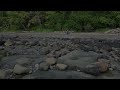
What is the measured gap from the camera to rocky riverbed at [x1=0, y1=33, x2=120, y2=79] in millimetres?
3789

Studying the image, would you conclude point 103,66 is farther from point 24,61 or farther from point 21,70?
point 24,61

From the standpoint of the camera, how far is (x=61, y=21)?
7883 mm

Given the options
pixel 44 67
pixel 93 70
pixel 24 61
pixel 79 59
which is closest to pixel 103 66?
pixel 93 70

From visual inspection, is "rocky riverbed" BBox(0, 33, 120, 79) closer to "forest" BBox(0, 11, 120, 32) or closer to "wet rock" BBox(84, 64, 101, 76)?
"wet rock" BBox(84, 64, 101, 76)

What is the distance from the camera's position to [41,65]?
409 cm

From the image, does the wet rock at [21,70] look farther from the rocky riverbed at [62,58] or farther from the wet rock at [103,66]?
the wet rock at [103,66]

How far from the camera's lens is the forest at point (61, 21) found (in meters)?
7.75

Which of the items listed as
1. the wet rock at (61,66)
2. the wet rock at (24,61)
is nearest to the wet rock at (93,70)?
the wet rock at (61,66)

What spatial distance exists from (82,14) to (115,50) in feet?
9.39

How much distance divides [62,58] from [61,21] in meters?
3.44

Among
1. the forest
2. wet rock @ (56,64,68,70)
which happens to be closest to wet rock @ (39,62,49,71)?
wet rock @ (56,64,68,70)

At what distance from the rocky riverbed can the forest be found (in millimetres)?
628
